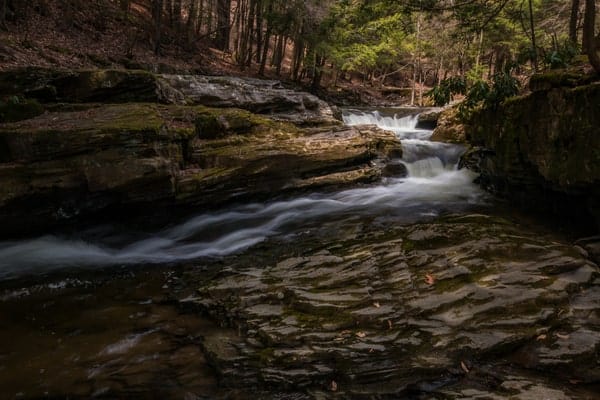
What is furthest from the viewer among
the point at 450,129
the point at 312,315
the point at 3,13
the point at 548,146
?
the point at 450,129

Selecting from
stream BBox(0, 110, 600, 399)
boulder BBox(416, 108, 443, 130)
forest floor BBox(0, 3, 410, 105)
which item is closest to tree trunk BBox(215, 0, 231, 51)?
forest floor BBox(0, 3, 410, 105)

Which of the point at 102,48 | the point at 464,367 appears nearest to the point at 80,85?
the point at 102,48

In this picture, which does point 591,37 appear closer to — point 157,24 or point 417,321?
point 417,321

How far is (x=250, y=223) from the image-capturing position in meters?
8.17

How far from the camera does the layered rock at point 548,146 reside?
5715 millimetres

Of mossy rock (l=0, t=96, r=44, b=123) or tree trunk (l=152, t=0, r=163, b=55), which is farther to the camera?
tree trunk (l=152, t=0, r=163, b=55)

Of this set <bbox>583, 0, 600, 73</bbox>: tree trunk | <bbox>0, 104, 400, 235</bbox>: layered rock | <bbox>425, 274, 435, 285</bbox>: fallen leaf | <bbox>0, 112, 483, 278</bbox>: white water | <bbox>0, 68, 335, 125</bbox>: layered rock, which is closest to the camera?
<bbox>425, 274, 435, 285</bbox>: fallen leaf

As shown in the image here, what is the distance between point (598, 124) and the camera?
18.2 ft

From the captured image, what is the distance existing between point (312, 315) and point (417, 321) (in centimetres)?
106

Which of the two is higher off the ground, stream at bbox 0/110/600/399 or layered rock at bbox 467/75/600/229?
layered rock at bbox 467/75/600/229

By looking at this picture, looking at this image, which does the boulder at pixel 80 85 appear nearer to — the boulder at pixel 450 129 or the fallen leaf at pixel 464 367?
the fallen leaf at pixel 464 367

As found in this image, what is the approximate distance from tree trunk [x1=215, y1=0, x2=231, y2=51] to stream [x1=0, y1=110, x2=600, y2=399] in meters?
19.4

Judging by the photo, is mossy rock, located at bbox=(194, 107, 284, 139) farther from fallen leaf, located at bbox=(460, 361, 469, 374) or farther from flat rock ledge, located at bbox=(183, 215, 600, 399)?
fallen leaf, located at bbox=(460, 361, 469, 374)

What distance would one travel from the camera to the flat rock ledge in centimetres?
341
